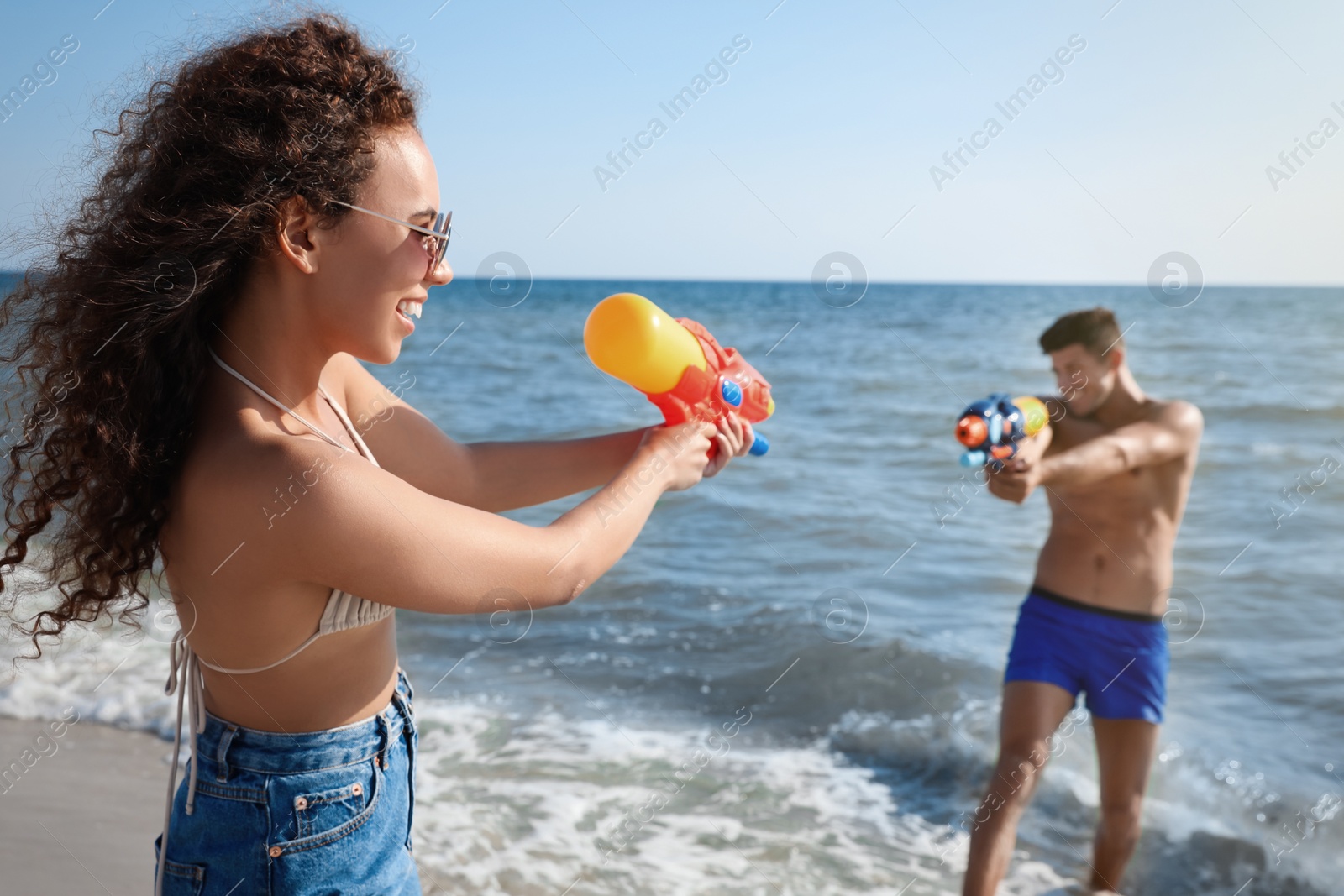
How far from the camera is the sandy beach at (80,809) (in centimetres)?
355

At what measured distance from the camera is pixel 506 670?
5.83m

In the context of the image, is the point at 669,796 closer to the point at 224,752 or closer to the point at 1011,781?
the point at 1011,781

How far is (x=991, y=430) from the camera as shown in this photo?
329 centimetres

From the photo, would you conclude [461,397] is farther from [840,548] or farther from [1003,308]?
[1003,308]

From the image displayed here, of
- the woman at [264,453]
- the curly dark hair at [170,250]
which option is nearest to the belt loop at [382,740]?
the woman at [264,453]

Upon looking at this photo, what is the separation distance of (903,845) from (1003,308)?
1326 inches

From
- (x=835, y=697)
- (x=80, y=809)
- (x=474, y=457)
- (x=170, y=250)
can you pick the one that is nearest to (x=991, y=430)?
(x=474, y=457)

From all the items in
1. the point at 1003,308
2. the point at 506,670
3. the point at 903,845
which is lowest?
the point at 506,670

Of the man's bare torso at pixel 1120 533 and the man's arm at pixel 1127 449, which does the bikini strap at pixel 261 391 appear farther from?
the man's bare torso at pixel 1120 533

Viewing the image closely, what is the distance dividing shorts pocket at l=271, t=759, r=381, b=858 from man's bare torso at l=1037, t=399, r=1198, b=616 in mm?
3218

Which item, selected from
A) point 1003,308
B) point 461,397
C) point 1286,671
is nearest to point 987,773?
point 1286,671

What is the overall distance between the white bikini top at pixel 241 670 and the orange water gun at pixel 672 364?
0.55 m

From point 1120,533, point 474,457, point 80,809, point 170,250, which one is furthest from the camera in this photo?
point 1120,533

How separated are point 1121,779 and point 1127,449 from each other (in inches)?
51.5
